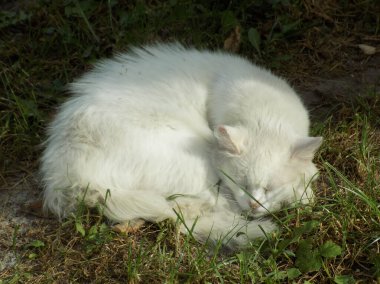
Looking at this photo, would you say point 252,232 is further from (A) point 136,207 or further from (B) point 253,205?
(A) point 136,207

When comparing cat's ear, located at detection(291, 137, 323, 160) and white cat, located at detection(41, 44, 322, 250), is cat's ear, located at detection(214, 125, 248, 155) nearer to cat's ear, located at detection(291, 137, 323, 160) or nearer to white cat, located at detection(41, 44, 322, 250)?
white cat, located at detection(41, 44, 322, 250)

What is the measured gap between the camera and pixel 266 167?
2969 millimetres

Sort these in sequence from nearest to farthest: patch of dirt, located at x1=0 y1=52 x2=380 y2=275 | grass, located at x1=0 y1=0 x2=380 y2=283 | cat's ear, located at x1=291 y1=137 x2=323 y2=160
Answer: grass, located at x1=0 y1=0 x2=380 y2=283
cat's ear, located at x1=291 y1=137 x2=323 y2=160
patch of dirt, located at x1=0 y1=52 x2=380 y2=275

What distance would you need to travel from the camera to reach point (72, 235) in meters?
3.01

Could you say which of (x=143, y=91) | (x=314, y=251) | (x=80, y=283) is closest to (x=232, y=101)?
(x=143, y=91)

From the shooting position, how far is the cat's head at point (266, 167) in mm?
2957

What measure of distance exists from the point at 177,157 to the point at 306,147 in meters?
0.71

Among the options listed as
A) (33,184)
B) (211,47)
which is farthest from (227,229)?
(211,47)

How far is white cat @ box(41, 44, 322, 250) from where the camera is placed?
2.95m

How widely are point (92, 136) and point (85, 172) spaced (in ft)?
0.72

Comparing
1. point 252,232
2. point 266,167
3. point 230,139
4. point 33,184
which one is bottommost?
point 252,232

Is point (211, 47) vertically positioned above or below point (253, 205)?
above

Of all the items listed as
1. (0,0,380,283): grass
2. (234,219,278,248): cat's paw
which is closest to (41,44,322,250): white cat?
(234,219,278,248): cat's paw

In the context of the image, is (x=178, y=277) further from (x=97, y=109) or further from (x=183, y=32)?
(x=183, y=32)
